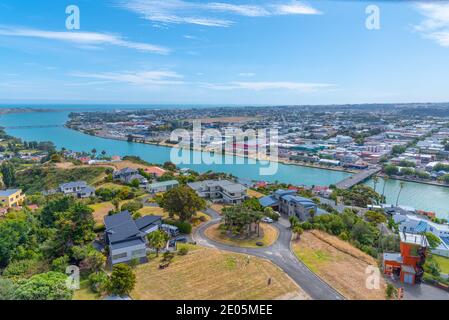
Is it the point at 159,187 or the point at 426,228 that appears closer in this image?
the point at 426,228

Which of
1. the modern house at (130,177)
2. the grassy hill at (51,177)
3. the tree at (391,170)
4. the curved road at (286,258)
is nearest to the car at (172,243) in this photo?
the curved road at (286,258)

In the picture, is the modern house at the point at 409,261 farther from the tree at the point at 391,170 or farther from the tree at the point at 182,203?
the tree at the point at 391,170

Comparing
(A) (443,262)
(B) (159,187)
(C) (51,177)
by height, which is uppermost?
(B) (159,187)

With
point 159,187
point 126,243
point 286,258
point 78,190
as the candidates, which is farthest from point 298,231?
point 78,190

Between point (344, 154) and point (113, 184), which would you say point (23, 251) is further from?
point (344, 154)

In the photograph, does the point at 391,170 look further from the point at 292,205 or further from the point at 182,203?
the point at 182,203

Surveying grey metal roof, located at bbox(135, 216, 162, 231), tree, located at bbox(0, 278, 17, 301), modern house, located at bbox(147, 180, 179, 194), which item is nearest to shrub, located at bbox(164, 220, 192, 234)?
grey metal roof, located at bbox(135, 216, 162, 231)
